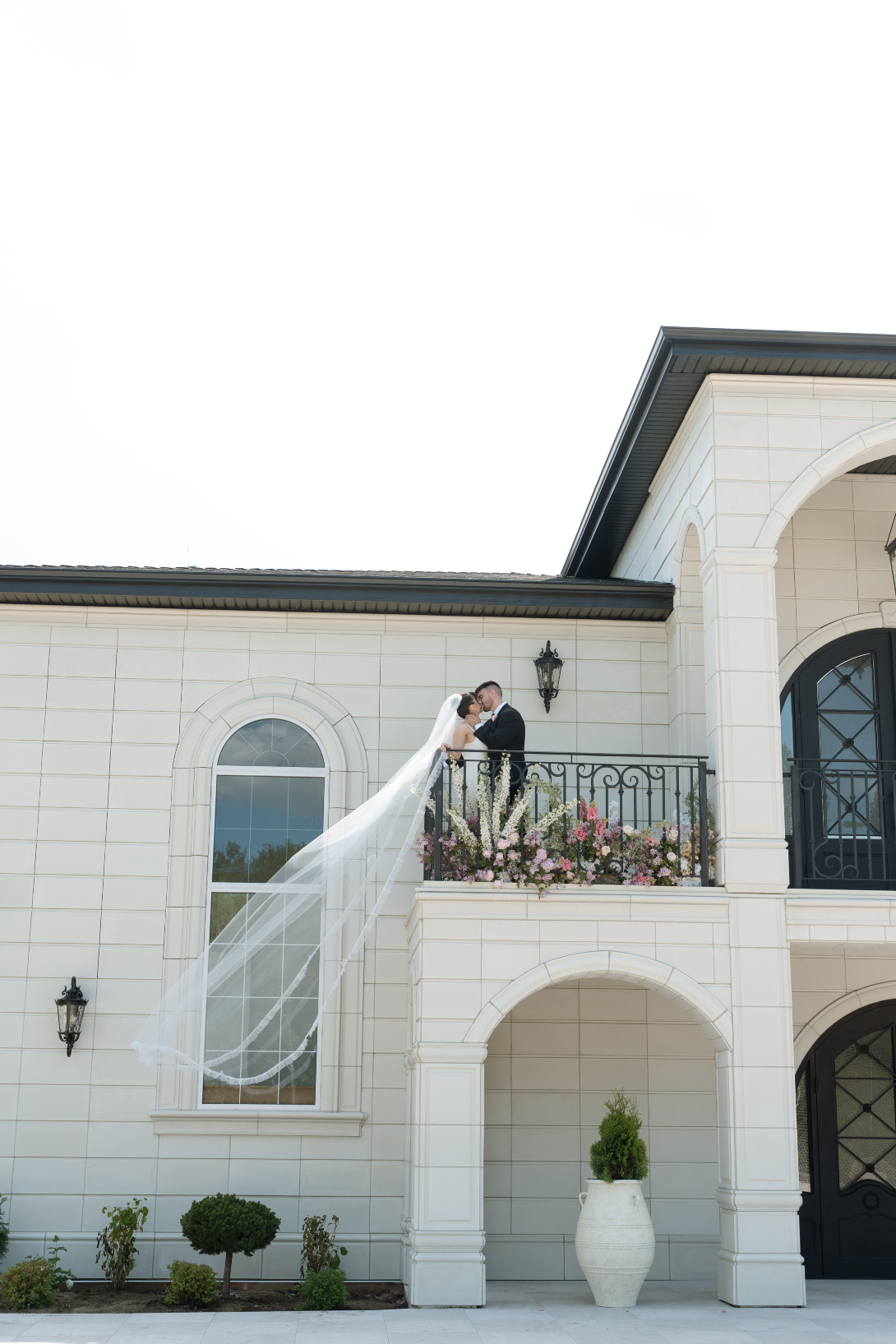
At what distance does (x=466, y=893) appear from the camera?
28.4ft

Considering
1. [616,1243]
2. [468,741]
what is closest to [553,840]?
[468,741]

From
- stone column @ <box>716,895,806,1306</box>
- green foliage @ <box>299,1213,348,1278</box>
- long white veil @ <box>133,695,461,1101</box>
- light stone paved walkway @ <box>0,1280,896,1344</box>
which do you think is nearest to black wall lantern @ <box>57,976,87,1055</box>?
long white veil @ <box>133,695,461,1101</box>

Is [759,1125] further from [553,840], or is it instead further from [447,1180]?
[553,840]

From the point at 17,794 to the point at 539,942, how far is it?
4706mm

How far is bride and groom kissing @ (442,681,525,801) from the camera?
9516mm

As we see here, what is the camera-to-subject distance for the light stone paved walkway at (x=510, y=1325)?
7.20 meters

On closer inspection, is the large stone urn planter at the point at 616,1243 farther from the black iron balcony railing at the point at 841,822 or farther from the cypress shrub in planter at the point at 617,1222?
the black iron balcony railing at the point at 841,822

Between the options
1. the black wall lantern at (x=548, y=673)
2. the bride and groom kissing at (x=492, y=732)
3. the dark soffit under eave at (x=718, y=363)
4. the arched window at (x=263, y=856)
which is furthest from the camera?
the black wall lantern at (x=548, y=673)

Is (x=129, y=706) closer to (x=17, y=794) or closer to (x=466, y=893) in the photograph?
(x=17, y=794)

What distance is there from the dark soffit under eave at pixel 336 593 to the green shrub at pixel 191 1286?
5199mm

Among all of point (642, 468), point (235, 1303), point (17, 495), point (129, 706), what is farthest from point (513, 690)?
point (17, 495)

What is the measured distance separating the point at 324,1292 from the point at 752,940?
379 centimetres

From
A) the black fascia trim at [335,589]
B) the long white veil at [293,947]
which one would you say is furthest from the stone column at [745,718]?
the long white veil at [293,947]

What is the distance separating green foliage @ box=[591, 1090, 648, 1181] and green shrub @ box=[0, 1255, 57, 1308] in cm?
382
